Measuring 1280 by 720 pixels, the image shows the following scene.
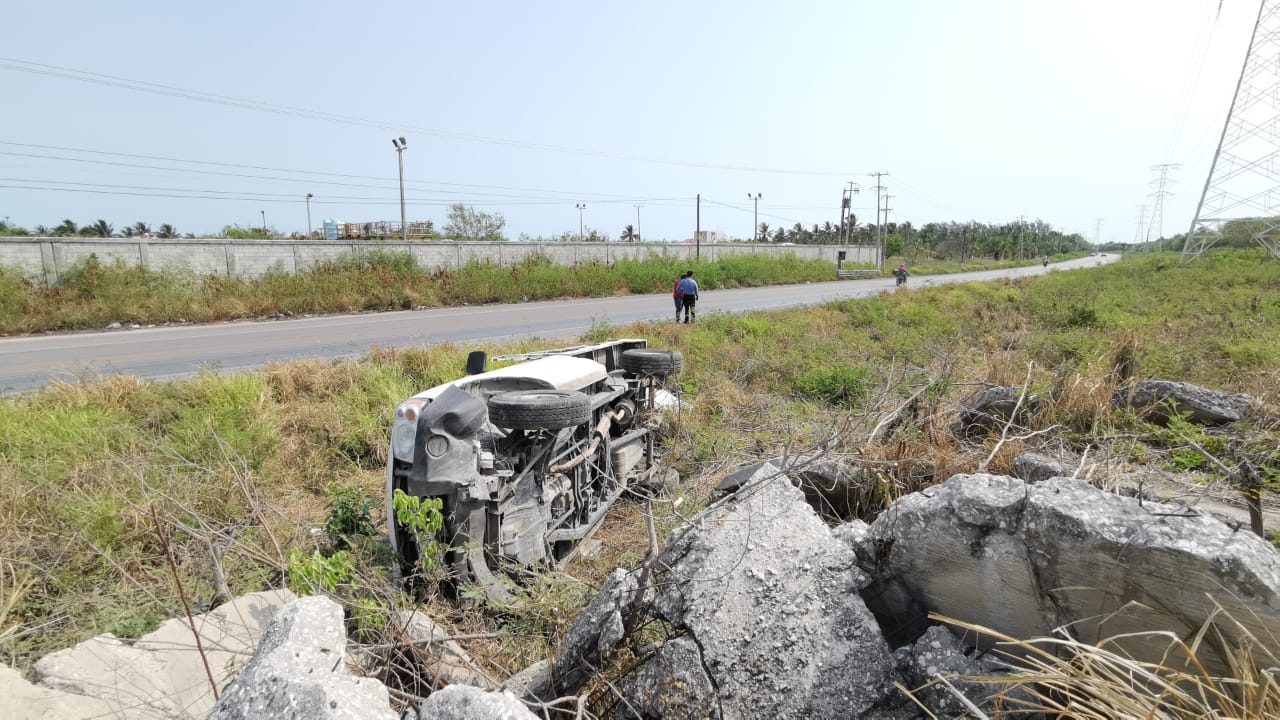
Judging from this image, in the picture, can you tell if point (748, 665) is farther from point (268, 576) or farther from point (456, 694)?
point (268, 576)

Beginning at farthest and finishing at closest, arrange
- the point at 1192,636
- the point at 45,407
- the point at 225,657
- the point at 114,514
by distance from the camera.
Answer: the point at 45,407 < the point at 114,514 < the point at 225,657 < the point at 1192,636

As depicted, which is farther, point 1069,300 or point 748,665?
point 1069,300

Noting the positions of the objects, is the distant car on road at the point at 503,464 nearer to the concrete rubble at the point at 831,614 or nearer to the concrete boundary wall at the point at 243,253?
the concrete rubble at the point at 831,614

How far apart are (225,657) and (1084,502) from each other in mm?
4226

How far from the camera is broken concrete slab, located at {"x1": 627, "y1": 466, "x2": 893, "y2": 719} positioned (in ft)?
7.81

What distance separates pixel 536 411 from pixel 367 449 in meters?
4.47

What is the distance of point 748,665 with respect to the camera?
96.3 inches

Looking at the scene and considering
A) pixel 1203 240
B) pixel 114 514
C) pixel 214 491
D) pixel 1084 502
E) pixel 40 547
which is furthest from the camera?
pixel 1203 240

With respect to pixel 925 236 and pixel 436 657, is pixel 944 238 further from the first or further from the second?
pixel 436 657

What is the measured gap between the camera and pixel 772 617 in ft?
8.36

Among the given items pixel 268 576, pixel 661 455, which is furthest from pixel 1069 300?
pixel 268 576

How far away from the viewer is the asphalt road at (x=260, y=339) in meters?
10.1

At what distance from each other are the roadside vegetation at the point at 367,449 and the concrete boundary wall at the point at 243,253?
3.05 m

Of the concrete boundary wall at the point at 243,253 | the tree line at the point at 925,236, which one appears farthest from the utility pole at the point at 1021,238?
the concrete boundary wall at the point at 243,253
